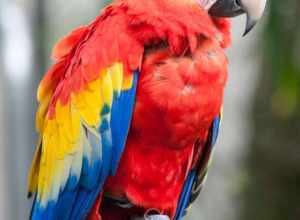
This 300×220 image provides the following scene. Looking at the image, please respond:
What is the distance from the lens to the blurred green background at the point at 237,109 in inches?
70.4

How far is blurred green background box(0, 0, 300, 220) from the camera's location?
5.86 feet

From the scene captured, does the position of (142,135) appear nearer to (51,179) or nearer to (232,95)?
(51,179)

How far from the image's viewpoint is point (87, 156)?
3.39 feet

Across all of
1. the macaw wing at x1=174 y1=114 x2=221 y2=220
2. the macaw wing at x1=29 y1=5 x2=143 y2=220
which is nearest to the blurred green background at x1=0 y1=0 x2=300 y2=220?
the macaw wing at x1=174 y1=114 x2=221 y2=220

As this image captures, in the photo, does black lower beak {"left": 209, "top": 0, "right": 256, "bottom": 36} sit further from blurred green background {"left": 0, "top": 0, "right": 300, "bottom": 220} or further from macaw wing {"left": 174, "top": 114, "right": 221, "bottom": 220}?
blurred green background {"left": 0, "top": 0, "right": 300, "bottom": 220}

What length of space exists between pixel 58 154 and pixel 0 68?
0.99 metres

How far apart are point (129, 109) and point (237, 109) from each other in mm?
1457

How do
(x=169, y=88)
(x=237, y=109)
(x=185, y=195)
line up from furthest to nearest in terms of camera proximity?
(x=237, y=109) → (x=185, y=195) → (x=169, y=88)

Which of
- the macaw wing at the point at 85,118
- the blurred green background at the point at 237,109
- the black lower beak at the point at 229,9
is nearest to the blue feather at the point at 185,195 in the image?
the macaw wing at the point at 85,118

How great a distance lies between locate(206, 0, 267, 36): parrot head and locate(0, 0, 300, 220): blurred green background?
2.14 feet

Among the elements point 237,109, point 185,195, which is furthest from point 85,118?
point 237,109

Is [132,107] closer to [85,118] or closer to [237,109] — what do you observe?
[85,118]

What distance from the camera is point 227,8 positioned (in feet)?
3.23

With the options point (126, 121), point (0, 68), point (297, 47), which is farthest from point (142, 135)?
point (0, 68)
